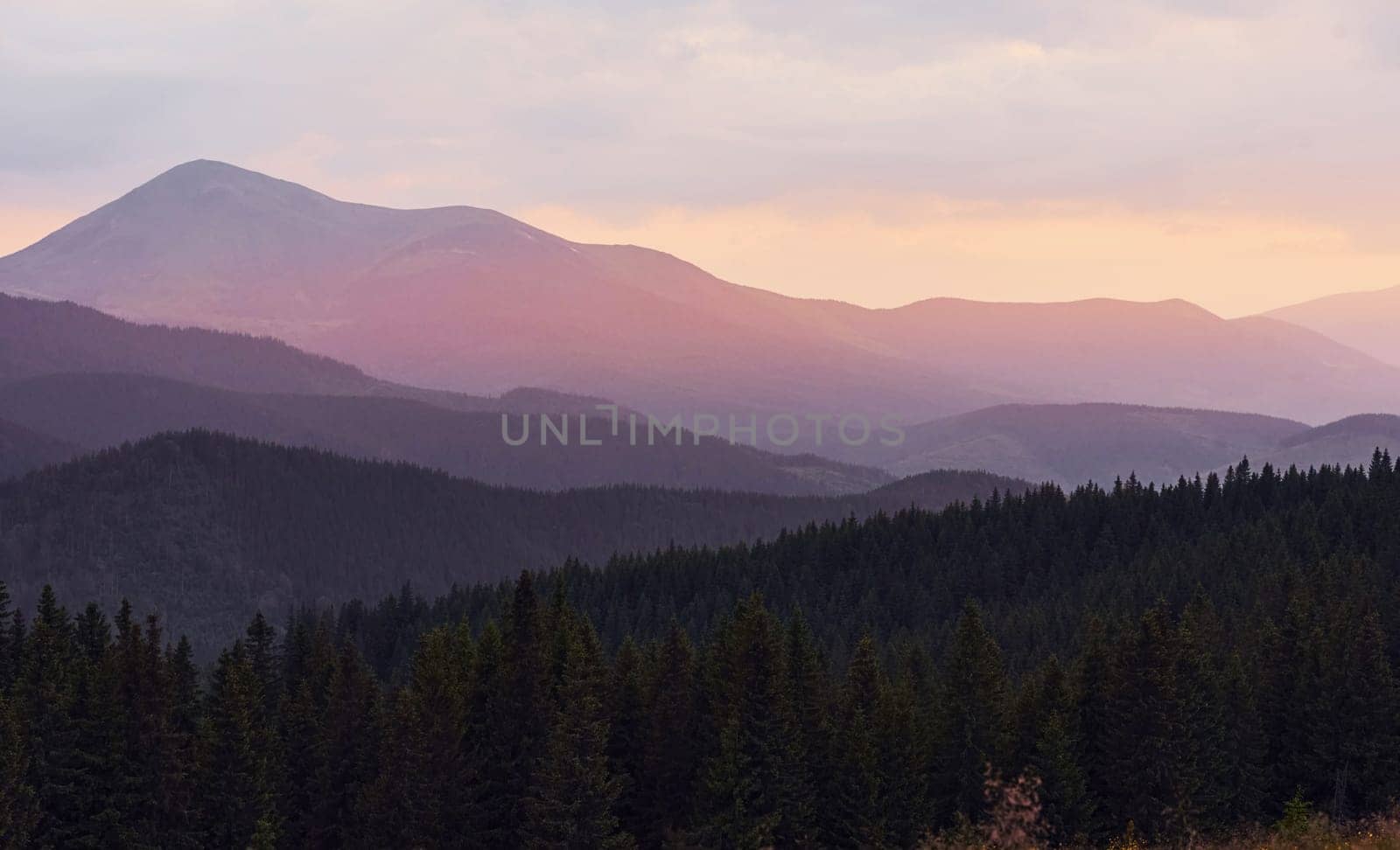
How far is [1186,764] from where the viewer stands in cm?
5825

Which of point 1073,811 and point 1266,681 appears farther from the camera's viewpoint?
point 1266,681

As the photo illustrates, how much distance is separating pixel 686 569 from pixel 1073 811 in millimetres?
131248

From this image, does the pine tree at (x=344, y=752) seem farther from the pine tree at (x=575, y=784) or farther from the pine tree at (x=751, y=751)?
the pine tree at (x=751, y=751)

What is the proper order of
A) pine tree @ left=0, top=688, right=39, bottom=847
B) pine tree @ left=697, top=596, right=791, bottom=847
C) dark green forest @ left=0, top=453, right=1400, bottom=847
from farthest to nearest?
dark green forest @ left=0, top=453, right=1400, bottom=847 → pine tree @ left=697, top=596, right=791, bottom=847 → pine tree @ left=0, top=688, right=39, bottom=847

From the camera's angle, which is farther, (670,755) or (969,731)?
(670,755)

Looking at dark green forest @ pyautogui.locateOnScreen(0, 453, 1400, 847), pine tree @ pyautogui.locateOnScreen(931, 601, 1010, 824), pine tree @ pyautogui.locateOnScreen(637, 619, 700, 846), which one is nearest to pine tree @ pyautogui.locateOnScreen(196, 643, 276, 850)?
dark green forest @ pyautogui.locateOnScreen(0, 453, 1400, 847)

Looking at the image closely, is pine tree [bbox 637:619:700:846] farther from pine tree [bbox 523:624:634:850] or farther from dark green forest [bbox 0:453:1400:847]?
pine tree [bbox 523:624:634:850]

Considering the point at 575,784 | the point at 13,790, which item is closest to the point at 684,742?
the point at 575,784

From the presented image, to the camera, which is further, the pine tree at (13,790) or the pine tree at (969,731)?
the pine tree at (969,731)

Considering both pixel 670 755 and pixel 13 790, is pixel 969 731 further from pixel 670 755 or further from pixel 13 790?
pixel 13 790

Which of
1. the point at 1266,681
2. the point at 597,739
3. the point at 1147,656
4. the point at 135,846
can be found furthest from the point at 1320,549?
the point at 135,846

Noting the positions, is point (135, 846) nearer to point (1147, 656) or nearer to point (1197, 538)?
point (1147, 656)

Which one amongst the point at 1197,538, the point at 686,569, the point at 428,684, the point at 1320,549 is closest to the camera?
the point at 428,684

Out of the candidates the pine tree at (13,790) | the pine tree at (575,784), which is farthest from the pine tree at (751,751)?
the pine tree at (13,790)
